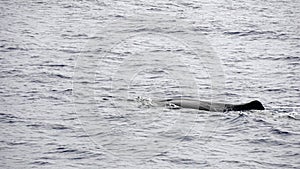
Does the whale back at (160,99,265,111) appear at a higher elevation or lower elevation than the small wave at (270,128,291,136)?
higher

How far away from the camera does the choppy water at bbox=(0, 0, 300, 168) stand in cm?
1541

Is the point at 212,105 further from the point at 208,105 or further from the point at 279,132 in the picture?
the point at 279,132

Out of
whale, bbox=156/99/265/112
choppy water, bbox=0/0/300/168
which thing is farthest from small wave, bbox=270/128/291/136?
whale, bbox=156/99/265/112

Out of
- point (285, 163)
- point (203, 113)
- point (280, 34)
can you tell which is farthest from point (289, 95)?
point (280, 34)

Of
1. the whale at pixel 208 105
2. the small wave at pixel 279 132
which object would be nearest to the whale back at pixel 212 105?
the whale at pixel 208 105

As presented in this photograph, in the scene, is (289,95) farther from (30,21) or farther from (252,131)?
(30,21)

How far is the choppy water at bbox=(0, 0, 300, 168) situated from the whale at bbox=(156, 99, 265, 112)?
38 centimetres

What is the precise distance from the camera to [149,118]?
59.6 ft

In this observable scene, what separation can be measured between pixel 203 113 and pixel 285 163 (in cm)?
464

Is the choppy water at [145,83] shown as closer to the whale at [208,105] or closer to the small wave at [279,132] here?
→ the small wave at [279,132]

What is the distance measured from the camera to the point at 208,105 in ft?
64.2

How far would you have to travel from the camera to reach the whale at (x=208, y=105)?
18.7 m

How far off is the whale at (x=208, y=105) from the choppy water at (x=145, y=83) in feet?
1.24

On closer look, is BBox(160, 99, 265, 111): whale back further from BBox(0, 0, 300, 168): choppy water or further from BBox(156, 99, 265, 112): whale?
BBox(0, 0, 300, 168): choppy water
